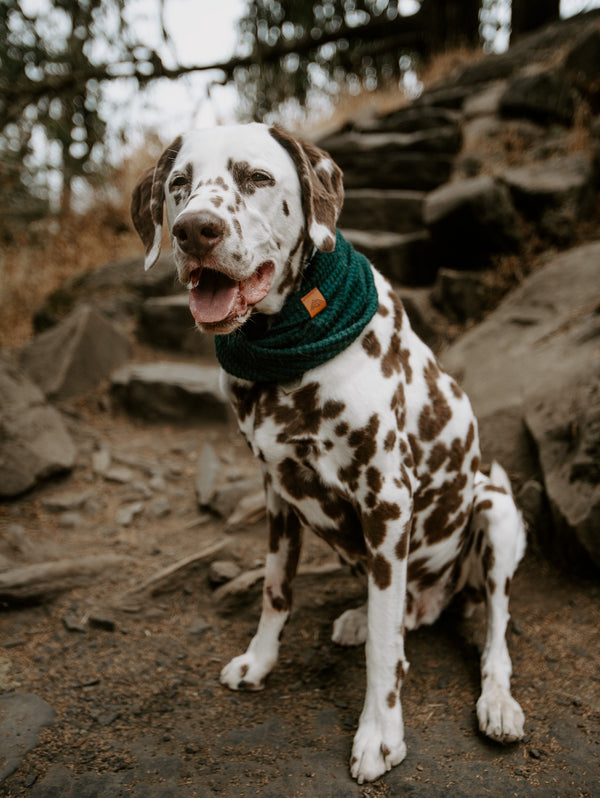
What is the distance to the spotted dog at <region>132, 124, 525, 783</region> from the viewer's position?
188 cm

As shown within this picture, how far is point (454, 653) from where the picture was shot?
2.54 m

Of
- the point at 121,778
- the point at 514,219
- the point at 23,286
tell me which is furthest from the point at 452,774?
the point at 23,286

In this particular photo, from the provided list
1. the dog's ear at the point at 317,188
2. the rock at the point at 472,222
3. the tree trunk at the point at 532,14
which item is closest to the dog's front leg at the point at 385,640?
the dog's ear at the point at 317,188

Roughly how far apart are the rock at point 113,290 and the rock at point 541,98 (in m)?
3.98

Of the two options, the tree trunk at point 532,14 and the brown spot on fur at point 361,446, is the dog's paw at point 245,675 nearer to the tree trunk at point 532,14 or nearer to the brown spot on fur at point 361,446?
the brown spot on fur at point 361,446

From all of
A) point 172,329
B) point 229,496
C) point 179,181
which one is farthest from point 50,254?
point 179,181

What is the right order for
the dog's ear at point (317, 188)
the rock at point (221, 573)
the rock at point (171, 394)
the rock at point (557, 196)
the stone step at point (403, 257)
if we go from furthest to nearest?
the stone step at point (403, 257), the rock at point (557, 196), the rock at point (171, 394), the rock at point (221, 573), the dog's ear at point (317, 188)

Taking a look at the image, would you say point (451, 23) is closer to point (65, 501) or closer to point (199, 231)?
point (65, 501)

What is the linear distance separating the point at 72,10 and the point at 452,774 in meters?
6.32

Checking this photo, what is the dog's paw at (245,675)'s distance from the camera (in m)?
2.41

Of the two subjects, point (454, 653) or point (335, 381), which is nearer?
point (335, 381)

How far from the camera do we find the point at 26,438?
12.2 feet

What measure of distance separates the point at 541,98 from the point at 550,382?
4440 millimetres

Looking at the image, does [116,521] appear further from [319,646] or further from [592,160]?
[592,160]
